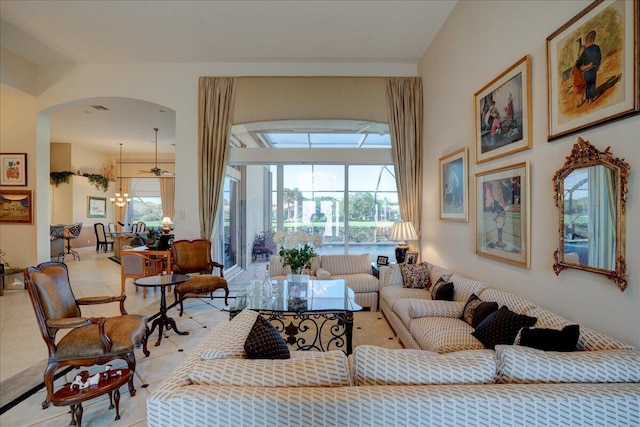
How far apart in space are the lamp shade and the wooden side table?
150 inches

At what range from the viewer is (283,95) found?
5.19 metres

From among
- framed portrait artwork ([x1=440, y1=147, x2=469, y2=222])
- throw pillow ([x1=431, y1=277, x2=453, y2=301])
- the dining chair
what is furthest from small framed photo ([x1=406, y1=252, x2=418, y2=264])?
the dining chair

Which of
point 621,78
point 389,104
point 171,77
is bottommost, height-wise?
point 621,78

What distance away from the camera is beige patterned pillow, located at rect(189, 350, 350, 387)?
1.33 metres

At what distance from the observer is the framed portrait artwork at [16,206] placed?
18.1 feet

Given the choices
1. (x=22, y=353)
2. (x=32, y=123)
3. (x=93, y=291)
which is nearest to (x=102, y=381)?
(x=22, y=353)

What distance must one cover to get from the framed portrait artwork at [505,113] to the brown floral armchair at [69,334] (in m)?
3.70

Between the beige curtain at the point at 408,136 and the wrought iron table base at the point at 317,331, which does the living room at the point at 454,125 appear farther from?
the wrought iron table base at the point at 317,331

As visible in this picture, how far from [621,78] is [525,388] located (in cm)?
180

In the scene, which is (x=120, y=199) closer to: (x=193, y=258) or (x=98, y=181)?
Result: (x=98, y=181)

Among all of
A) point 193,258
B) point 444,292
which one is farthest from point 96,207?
point 444,292

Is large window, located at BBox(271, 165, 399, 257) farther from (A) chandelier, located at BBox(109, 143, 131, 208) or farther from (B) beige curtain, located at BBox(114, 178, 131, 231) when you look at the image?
(B) beige curtain, located at BBox(114, 178, 131, 231)

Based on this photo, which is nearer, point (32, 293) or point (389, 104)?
point (32, 293)

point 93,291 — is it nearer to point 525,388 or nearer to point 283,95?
point 283,95
